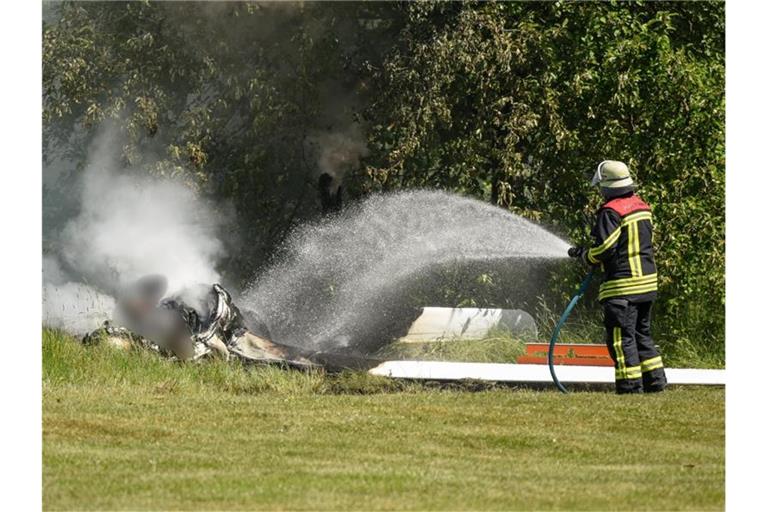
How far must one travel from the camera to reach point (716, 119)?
10.8 meters

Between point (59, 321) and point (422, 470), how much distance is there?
582 centimetres

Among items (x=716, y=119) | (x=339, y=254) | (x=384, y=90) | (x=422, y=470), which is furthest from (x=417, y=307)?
(x=422, y=470)

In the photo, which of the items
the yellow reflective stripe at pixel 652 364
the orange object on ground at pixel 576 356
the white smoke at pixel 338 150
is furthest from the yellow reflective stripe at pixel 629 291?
the white smoke at pixel 338 150

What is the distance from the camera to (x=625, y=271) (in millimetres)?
8062

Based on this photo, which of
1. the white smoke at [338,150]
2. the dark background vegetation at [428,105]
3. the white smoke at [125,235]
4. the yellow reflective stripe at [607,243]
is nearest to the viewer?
the yellow reflective stripe at [607,243]

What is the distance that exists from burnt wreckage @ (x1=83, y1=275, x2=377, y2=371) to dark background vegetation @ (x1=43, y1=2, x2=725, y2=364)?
7.18ft

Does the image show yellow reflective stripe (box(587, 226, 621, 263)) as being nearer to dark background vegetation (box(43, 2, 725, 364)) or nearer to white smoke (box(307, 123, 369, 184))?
dark background vegetation (box(43, 2, 725, 364))

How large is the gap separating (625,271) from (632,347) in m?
0.48

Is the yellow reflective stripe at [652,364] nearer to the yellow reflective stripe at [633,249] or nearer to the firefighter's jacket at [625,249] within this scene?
the firefighter's jacket at [625,249]

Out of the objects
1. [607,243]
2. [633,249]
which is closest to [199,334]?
[607,243]

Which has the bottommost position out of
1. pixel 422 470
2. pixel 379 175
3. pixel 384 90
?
pixel 422 470

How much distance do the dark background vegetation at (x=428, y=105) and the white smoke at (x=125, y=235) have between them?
0.20 m

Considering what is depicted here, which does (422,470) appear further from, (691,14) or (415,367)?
(691,14)

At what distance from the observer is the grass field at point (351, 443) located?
17.4 ft
